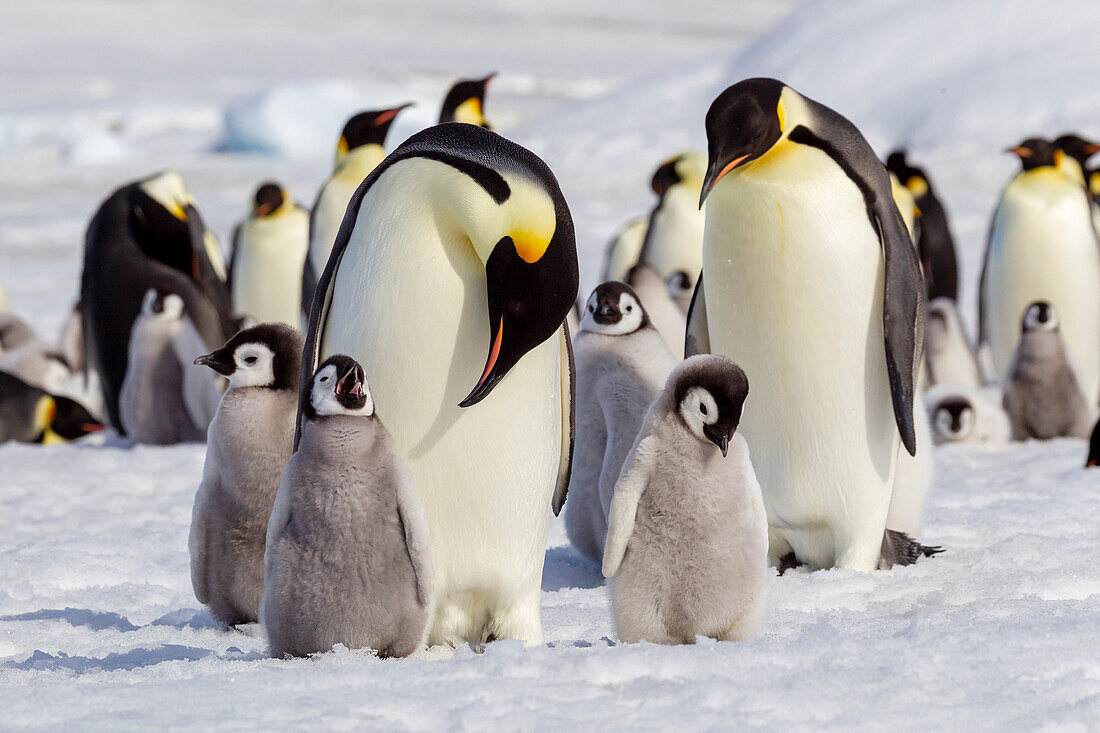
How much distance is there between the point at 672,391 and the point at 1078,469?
318 centimetres

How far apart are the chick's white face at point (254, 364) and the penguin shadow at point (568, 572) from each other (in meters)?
0.87

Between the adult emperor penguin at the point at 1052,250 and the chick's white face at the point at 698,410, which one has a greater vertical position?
the adult emperor penguin at the point at 1052,250

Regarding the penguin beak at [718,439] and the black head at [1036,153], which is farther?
the black head at [1036,153]

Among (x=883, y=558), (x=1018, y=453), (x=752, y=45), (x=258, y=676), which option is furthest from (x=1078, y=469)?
(x=752, y=45)

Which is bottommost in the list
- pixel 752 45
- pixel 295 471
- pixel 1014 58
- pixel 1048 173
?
pixel 295 471

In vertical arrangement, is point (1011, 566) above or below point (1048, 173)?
below

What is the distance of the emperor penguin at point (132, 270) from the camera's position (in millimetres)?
6723

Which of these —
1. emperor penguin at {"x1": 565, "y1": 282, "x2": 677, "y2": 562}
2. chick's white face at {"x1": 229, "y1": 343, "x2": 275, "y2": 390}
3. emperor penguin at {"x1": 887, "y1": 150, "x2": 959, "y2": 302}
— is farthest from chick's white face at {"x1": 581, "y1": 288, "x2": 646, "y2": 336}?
emperor penguin at {"x1": 887, "y1": 150, "x2": 959, "y2": 302}

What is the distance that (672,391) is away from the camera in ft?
8.55

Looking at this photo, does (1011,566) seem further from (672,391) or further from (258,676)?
(258,676)

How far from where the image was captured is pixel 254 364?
2.95 metres

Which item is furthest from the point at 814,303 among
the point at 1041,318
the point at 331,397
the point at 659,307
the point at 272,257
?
the point at 272,257

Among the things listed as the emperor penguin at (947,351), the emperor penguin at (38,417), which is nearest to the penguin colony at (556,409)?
the emperor penguin at (947,351)

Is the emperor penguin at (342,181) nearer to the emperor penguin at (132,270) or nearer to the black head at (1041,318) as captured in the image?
the emperor penguin at (132,270)
